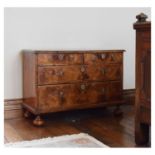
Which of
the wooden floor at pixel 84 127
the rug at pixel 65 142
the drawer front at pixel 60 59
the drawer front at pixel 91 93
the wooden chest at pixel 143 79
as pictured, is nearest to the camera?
the wooden chest at pixel 143 79

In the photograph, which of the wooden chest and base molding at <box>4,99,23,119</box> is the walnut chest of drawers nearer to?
base molding at <box>4,99,23,119</box>

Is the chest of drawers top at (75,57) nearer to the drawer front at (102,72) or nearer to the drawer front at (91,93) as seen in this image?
the drawer front at (102,72)

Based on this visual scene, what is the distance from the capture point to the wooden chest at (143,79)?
179 cm

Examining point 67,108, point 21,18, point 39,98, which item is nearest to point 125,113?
point 67,108

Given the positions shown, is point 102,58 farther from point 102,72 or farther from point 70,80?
point 70,80

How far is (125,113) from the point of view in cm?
285

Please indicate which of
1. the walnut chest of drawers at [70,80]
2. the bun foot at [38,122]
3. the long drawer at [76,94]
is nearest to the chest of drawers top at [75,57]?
the walnut chest of drawers at [70,80]

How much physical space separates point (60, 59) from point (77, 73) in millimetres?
207

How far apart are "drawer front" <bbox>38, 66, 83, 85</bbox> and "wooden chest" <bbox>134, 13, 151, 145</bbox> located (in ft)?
2.49

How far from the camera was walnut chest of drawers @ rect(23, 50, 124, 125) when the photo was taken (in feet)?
7.86

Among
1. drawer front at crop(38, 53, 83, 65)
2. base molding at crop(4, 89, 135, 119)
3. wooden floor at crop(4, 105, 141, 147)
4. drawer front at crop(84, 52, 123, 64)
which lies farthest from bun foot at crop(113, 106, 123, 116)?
base molding at crop(4, 89, 135, 119)

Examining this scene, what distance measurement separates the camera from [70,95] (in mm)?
2521

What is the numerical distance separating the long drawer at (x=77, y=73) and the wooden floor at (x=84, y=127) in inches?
14.5
